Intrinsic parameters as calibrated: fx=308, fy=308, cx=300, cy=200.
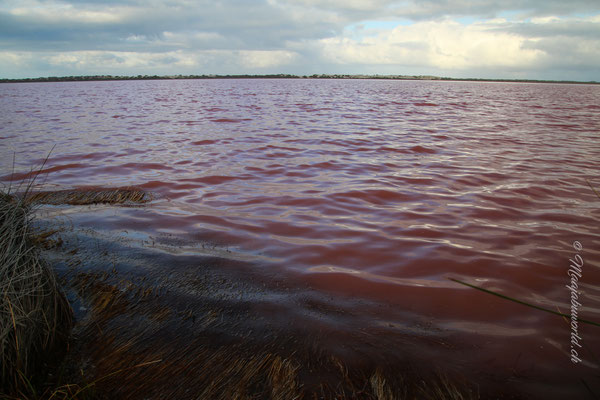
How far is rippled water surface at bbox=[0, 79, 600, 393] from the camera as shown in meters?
2.27

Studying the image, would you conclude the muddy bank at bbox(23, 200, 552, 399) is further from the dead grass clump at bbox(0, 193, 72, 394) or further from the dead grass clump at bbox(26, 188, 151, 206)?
the dead grass clump at bbox(26, 188, 151, 206)

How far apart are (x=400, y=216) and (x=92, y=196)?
4.57 meters

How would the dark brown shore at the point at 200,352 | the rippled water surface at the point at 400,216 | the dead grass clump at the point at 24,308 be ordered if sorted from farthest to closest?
the rippled water surface at the point at 400,216 → the dark brown shore at the point at 200,352 → the dead grass clump at the point at 24,308

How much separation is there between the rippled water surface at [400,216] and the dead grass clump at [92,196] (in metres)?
0.36

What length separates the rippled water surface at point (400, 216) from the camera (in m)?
2.27

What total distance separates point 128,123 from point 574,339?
44.0 feet

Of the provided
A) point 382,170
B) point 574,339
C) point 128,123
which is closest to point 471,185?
point 382,170

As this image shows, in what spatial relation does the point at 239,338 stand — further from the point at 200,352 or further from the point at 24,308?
the point at 24,308

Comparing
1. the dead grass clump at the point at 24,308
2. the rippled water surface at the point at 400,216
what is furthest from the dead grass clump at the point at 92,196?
the dead grass clump at the point at 24,308

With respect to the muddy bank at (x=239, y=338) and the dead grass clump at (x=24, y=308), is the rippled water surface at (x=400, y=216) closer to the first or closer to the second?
the muddy bank at (x=239, y=338)

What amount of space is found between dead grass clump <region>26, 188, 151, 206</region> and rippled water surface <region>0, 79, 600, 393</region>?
14.2 inches

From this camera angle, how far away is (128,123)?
38.6 feet

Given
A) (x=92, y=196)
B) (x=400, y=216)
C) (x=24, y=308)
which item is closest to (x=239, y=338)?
(x=24, y=308)

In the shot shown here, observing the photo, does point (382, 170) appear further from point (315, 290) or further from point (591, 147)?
point (591, 147)
